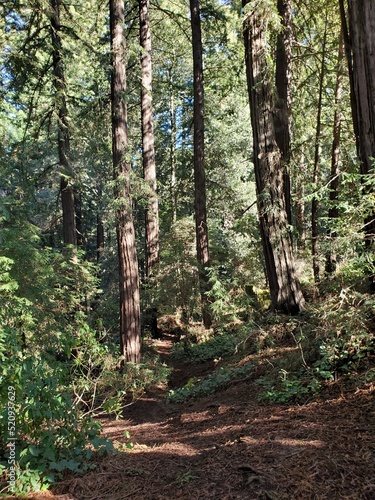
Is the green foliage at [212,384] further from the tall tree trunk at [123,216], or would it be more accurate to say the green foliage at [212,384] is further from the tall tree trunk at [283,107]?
the tall tree trunk at [283,107]

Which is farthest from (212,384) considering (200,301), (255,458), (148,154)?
(148,154)

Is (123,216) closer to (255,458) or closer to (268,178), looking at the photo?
(268,178)

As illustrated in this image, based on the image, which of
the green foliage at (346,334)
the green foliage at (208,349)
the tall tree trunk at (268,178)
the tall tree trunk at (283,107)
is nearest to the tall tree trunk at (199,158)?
the green foliage at (208,349)

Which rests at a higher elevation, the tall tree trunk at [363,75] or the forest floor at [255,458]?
the tall tree trunk at [363,75]

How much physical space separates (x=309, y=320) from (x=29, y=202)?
399 inches

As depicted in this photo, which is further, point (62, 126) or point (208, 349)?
point (62, 126)

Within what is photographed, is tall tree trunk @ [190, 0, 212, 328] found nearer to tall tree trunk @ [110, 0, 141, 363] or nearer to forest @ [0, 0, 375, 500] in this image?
forest @ [0, 0, 375, 500]

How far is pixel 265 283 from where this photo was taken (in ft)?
51.0

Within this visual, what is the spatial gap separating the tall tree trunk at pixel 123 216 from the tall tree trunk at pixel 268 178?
3.01 meters

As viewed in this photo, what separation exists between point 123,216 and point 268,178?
3.33 metres

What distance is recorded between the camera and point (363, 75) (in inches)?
199

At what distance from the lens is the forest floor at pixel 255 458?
2555 millimetres

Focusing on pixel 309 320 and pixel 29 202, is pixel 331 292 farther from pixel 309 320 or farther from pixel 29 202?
pixel 29 202

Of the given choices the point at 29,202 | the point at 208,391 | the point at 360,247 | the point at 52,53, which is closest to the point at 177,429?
the point at 208,391
